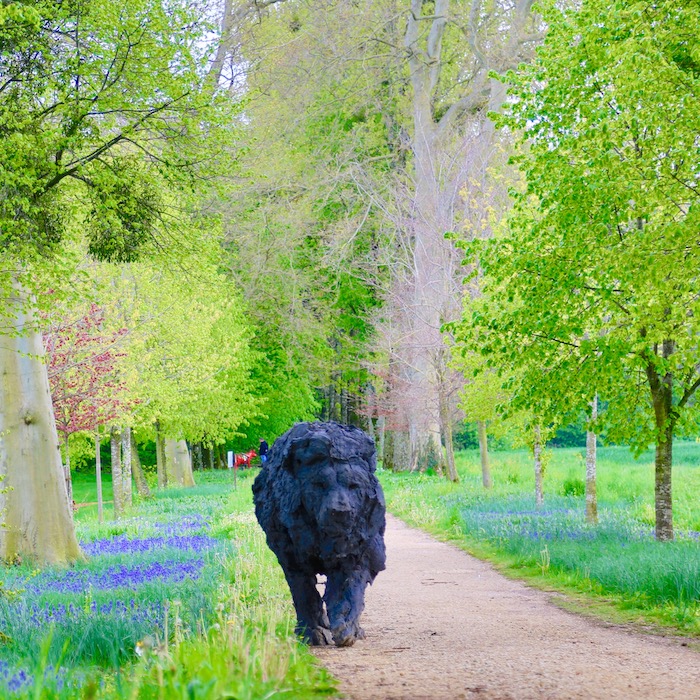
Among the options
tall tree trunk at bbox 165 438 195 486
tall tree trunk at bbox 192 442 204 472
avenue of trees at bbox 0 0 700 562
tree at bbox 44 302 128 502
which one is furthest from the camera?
tall tree trunk at bbox 192 442 204 472

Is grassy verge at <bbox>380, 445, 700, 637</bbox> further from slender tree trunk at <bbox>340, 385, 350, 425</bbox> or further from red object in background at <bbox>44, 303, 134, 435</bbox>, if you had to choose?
slender tree trunk at <bbox>340, 385, 350, 425</bbox>

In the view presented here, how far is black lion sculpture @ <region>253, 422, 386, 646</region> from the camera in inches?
248

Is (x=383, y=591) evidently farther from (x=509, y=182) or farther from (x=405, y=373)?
(x=405, y=373)

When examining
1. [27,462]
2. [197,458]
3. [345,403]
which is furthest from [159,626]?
[197,458]

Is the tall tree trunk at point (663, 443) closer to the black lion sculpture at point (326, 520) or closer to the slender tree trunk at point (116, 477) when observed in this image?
the black lion sculpture at point (326, 520)

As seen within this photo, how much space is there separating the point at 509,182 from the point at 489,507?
291 inches

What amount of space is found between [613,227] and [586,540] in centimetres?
446

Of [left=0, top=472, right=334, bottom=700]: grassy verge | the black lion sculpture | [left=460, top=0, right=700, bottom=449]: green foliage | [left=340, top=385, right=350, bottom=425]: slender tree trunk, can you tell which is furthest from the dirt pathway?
[left=340, top=385, right=350, bottom=425]: slender tree trunk

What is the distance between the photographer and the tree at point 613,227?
8.55m

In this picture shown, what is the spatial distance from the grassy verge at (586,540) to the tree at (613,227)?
1533mm

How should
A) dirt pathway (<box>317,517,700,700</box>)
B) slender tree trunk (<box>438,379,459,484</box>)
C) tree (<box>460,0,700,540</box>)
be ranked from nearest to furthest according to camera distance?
dirt pathway (<box>317,517,700,700</box>)
tree (<box>460,0,700,540</box>)
slender tree trunk (<box>438,379,459,484</box>)

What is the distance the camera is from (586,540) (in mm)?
12266

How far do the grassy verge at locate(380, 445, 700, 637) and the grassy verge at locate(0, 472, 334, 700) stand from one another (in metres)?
3.37

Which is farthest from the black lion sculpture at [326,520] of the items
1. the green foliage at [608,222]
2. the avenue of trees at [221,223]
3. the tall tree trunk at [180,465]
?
the tall tree trunk at [180,465]
